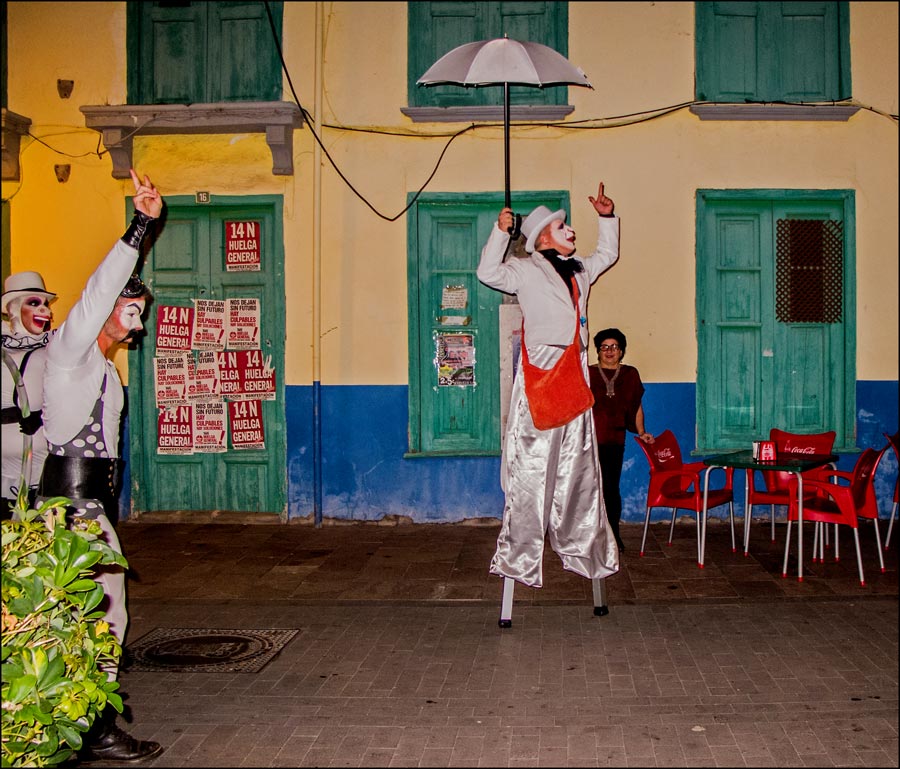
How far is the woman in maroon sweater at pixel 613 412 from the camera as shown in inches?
320

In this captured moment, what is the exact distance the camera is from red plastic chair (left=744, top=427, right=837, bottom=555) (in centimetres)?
777

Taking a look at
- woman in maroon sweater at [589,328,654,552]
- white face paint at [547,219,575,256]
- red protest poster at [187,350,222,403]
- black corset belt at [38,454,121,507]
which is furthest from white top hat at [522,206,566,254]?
red protest poster at [187,350,222,403]

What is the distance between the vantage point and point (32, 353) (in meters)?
4.85

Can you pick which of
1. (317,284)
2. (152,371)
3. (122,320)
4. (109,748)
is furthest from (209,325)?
(109,748)

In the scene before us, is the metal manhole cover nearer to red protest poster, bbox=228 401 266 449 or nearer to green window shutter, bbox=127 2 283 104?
red protest poster, bbox=228 401 266 449

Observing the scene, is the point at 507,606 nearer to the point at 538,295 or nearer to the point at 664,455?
the point at 538,295

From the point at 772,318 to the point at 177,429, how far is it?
19.2ft

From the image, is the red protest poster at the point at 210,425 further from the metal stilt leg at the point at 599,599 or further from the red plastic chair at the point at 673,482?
the metal stilt leg at the point at 599,599

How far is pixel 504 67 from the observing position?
22.9 feet

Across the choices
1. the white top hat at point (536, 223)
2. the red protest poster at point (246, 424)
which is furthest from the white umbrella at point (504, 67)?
the red protest poster at point (246, 424)

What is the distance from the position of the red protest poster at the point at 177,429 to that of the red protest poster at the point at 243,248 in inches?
58.1

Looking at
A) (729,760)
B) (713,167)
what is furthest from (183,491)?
(729,760)

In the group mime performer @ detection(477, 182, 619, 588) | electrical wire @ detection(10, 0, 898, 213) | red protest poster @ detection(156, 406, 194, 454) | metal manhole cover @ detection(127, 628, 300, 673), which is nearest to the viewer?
metal manhole cover @ detection(127, 628, 300, 673)

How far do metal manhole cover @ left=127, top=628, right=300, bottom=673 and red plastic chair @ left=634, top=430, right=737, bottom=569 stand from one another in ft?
10.2
